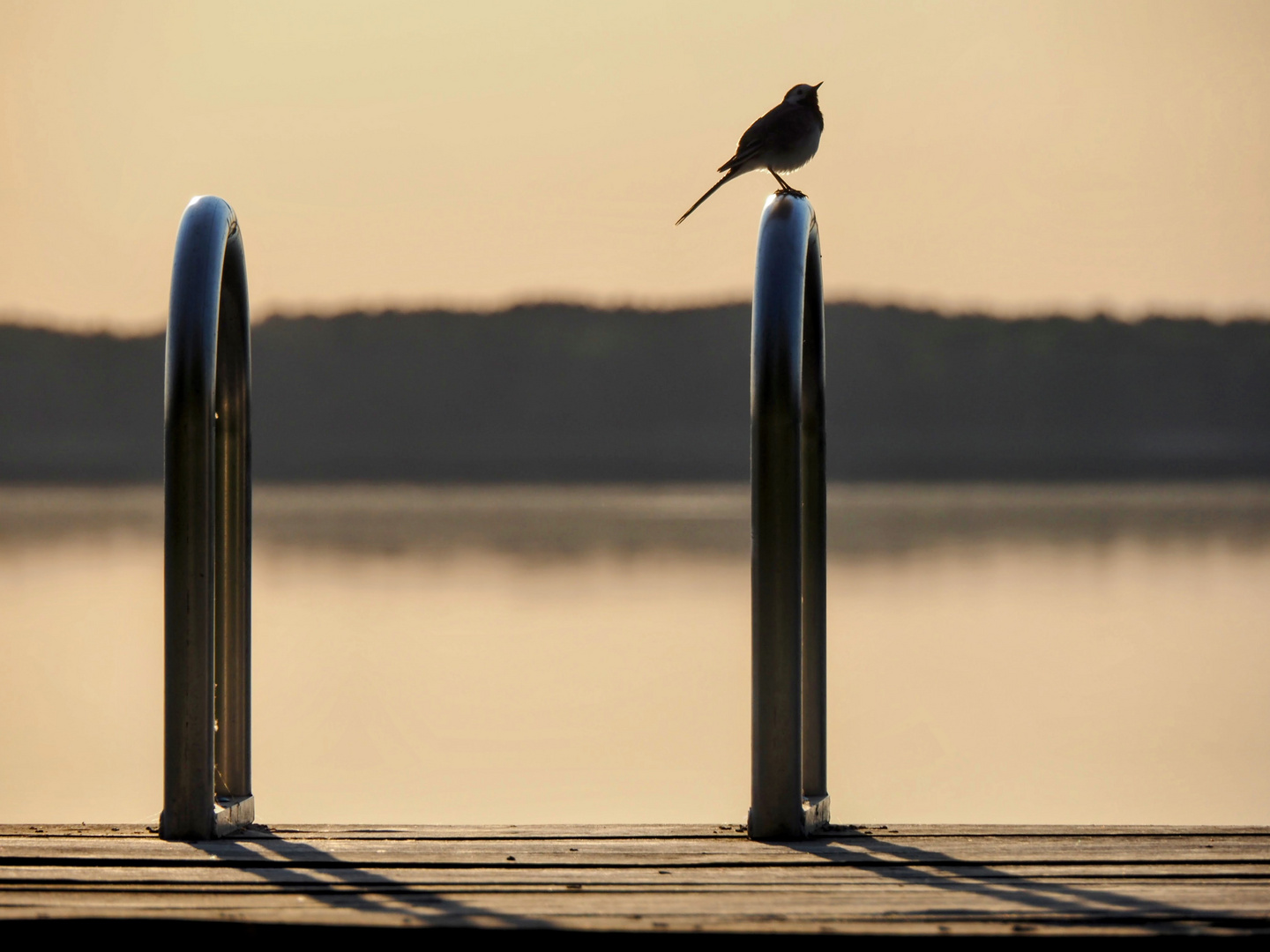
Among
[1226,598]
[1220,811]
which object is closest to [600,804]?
[1220,811]

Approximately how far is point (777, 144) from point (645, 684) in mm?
11231

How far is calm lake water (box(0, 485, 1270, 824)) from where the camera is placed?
10.7 metres

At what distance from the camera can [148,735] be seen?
505 inches

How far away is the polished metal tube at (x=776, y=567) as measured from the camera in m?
3.42

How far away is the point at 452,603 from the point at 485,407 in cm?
8489

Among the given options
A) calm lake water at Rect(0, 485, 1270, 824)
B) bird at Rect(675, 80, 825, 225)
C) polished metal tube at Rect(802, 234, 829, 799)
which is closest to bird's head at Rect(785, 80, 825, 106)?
bird at Rect(675, 80, 825, 225)

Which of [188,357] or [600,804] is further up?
[188,357]

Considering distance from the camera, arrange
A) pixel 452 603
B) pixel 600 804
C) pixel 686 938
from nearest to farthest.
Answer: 1. pixel 686 938
2. pixel 600 804
3. pixel 452 603

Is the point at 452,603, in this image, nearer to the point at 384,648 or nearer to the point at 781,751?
the point at 384,648

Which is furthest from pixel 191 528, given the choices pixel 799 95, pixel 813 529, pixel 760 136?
pixel 799 95

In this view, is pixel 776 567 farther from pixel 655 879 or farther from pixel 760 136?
pixel 760 136

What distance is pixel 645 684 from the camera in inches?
616

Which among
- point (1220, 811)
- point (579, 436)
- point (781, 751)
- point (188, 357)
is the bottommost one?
point (1220, 811)

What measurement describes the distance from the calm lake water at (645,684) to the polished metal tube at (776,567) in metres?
6.01
